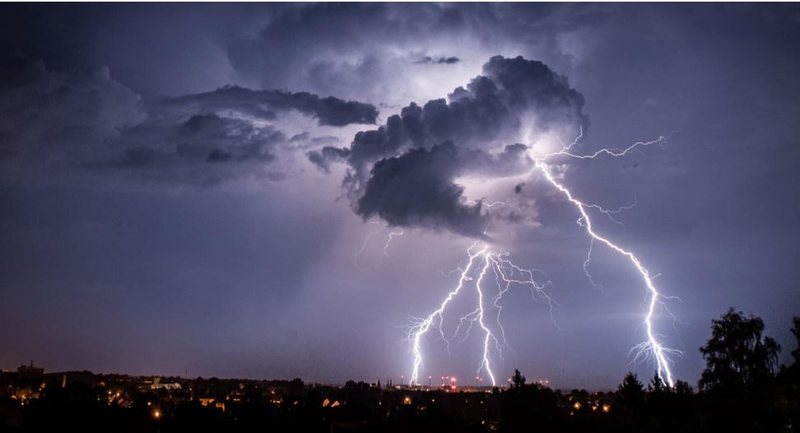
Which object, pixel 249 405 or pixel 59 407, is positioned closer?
pixel 59 407

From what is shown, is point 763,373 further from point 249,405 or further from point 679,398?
point 249,405

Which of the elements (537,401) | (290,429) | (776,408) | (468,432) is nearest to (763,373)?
(776,408)

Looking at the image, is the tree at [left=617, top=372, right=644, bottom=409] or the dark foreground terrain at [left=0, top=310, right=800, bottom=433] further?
the tree at [left=617, top=372, right=644, bottom=409]

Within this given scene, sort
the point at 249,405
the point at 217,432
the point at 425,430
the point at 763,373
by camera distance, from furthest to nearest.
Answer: the point at 763,373 < the point at 249,405 < the point at 217,432 < the point at 425,430

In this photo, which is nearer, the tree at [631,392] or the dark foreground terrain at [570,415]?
the dark foreground terrain at [570,415]

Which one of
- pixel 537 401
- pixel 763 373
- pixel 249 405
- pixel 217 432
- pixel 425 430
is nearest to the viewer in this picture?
pixel 425 430

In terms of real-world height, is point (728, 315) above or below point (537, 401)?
above
